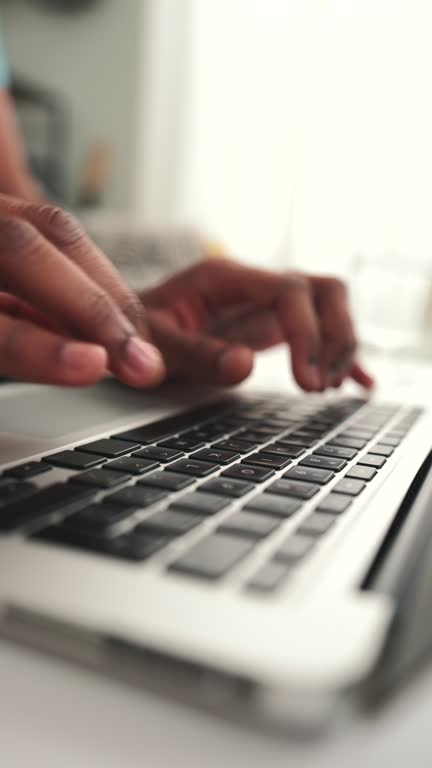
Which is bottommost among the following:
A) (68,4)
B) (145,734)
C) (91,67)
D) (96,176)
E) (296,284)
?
(145,734)

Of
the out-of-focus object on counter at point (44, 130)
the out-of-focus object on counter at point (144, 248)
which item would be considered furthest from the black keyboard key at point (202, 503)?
the out-of-focus object on counter at point (44, 130)

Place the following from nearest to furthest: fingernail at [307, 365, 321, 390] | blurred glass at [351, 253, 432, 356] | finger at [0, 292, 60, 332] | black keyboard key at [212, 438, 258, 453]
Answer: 1. black keyboard key at [212, 438, 258, 453]
2. finger at [0, 292, 60, 332]
3. fingernail at [307, 365, 321, 390]
4. blurred glass at [351, 253, 432, 356]

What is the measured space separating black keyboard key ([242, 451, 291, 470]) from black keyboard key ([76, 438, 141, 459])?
0.06 metres

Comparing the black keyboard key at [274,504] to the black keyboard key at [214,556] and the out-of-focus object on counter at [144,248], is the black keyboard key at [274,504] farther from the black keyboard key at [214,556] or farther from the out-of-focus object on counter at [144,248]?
the out-of-focus object on counter at [144,248]

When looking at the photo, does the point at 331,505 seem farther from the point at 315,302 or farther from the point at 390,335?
the point at 390,335

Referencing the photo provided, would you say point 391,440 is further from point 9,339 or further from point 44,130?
point 44,130

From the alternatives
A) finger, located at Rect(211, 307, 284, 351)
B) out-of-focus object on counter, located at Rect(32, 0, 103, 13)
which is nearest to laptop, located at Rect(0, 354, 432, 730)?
finger, located at Rect(211, 307, 284, 351)

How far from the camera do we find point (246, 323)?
0.70 m

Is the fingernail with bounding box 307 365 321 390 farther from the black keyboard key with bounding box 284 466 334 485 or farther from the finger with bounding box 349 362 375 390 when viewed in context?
the black keyboard key with bounding box 284 466 334 485

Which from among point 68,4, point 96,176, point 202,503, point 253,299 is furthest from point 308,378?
point 68,4

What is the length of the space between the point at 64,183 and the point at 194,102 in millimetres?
542

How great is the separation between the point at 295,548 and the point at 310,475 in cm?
9

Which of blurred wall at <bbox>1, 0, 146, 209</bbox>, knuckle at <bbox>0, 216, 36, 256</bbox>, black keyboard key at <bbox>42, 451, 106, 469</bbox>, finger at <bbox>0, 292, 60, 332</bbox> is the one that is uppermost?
blurred wall at <bbox>1, 0, 146, 209</bbox>

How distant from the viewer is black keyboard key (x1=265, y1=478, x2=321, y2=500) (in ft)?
0.91
